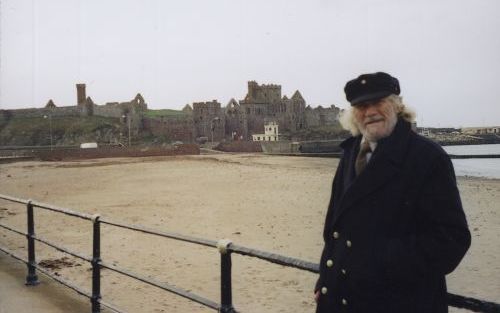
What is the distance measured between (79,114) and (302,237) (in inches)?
4074

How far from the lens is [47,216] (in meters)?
14.2

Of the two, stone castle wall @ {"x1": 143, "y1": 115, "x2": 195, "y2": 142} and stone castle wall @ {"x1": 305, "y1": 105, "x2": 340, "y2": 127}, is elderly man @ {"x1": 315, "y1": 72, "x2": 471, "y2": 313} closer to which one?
stone castle wall @ {"x1": 143, "y1": 115, "x2": 195, "y2": 142}

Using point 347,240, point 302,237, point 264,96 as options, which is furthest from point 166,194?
point 264,96

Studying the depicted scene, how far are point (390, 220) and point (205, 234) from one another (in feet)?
32.6

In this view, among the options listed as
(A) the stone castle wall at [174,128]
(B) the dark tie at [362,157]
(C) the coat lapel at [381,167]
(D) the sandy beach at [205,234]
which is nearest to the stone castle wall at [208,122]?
(A) the stone castle wall at [174,128]

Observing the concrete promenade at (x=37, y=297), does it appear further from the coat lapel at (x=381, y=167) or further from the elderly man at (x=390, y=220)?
the coat lapel at (x=381, y=167)

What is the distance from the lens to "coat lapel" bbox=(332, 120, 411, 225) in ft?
6.97

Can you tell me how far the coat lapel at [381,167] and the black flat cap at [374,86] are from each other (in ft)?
0.52

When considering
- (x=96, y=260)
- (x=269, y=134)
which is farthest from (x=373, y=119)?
(x=269, y=134)

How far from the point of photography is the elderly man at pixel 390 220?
1.98 meters

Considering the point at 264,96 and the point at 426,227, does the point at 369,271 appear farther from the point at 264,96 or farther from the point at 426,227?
the point at 264,96

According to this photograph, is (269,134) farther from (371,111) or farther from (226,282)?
(371,111)

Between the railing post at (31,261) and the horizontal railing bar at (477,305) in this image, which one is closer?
the horizontal railing bar at (477,305)

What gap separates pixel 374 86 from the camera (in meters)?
2.29
